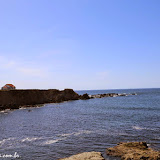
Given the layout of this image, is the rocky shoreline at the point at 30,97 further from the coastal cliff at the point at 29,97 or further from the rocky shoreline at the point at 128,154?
the rocky shoreline at the point at 128,154

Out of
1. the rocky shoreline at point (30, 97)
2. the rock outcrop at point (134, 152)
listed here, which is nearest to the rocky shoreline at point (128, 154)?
the rock outcrop at point (134, 152)

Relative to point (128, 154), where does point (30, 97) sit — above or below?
above

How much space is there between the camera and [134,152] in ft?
48.4

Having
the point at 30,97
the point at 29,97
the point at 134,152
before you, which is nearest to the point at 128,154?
the point at 134,152

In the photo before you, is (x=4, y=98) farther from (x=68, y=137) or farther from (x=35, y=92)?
(x=68, y=137)

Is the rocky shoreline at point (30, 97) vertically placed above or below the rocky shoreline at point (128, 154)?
above

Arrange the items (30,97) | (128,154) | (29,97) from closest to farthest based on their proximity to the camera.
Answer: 1. (128,154)
2. (29,97)
3. (30,97)

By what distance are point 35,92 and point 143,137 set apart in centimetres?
6081

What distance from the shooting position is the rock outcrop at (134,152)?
1372 centimetres

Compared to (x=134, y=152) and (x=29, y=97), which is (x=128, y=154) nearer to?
(x=134, y=152)

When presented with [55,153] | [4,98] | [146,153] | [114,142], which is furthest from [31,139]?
[4,98]

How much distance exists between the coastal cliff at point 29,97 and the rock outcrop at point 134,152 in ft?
164

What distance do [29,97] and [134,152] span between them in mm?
62733

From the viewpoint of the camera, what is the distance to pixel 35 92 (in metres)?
74.8
